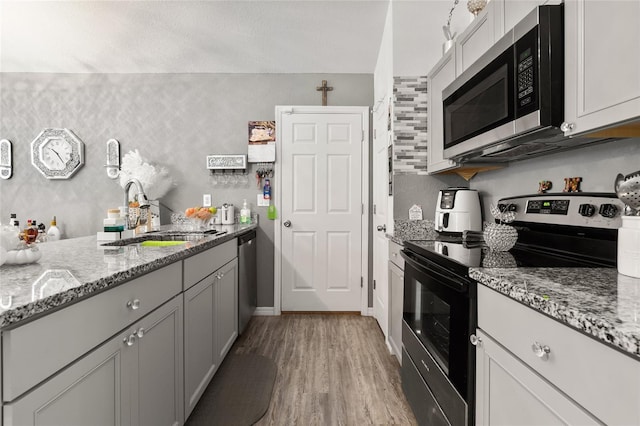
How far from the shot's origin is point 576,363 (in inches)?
27.2

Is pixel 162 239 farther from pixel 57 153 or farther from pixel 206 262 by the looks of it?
pixel 57 153

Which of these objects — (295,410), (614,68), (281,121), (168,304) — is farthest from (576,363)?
(281,121)

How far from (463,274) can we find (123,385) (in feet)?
3.85

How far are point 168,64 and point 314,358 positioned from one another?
308 centimetres

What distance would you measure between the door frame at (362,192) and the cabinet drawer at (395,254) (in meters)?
1.02

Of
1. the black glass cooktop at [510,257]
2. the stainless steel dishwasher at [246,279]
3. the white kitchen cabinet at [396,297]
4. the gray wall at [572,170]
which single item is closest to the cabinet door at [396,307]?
the white kitchen cabinet at [396,297]

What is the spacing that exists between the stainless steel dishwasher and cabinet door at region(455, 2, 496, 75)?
1991mm

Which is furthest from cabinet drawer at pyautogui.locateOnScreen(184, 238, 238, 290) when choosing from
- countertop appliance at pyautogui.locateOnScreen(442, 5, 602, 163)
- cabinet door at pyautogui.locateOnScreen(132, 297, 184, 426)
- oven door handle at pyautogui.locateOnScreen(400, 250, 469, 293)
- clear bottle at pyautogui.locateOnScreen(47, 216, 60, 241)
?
clear bottle at pyautogui.locateOnScreen(47, 216, 60, 241)

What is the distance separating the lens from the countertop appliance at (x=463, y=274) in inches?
46.0

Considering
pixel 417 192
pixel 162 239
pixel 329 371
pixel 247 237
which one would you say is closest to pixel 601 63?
pixel 417 192

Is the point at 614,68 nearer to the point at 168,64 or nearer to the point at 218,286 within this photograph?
the point at 218,286

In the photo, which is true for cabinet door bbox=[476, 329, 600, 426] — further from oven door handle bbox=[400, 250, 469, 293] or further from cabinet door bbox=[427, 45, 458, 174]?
cabinet door bbox=[427, 45, 458, 174]

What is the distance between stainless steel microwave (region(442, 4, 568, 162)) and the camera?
1138 mm

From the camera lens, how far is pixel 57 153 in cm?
353
